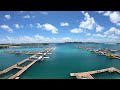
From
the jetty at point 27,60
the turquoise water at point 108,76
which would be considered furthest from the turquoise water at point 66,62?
the turquoise water at point 108,76

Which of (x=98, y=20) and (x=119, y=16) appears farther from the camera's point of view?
(x=98, y=20)

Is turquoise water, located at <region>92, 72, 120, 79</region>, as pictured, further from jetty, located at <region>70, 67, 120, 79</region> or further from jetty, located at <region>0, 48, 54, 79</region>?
jetty, located at <region>0, 48, 54, 79</region>

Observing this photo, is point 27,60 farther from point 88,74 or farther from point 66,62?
point 88,74

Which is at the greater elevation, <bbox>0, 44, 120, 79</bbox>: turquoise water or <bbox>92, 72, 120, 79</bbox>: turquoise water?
<bbox>0, 44, 120, 79</bbox>: turquoise water

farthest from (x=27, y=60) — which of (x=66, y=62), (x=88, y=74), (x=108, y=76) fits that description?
(x=108, y=76)

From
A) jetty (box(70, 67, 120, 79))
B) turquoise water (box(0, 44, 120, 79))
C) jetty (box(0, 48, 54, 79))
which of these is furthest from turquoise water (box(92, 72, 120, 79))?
jetty (box(0, 48, 54, 79))
